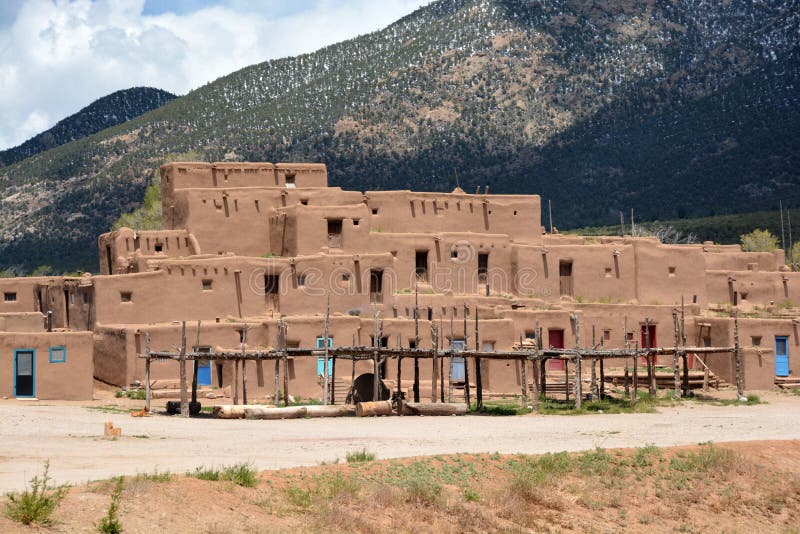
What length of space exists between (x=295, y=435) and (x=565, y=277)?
21.3 metres

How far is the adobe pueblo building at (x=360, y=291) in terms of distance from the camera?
38.2 m

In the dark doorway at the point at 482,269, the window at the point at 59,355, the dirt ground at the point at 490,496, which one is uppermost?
the dark doorway at the point at 482,269

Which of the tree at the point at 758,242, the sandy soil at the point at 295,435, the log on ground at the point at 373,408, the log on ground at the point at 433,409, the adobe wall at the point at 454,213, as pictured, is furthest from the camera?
the tree at the point at 758,242

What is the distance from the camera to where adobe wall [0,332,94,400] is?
33.2 metres

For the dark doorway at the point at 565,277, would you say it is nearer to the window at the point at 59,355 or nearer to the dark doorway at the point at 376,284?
the dark doorway at the point at 376,284

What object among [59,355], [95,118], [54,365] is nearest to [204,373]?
[59,355]

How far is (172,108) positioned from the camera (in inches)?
3723

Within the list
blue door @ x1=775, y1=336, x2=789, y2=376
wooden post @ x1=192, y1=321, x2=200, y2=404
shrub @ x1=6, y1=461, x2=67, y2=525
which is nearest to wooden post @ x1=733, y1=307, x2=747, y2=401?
blue door @ x1=775, y1=336, x2=789, y2=376

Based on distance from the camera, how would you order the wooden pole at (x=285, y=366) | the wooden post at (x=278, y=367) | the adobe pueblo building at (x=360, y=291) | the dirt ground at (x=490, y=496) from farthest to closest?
the adobe pueblo building at (x=360, y=291)
the wooden post at (x=278, y=367)
the wooden pole at (x=285, y=366)
the dirt ground at (x=490, y=496)

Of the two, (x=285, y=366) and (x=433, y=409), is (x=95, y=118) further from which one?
(x=433, y=409)

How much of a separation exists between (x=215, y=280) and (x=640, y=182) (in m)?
54.1

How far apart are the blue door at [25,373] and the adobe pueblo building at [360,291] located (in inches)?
12.1

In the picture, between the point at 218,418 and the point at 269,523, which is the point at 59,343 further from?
the point at 269,523

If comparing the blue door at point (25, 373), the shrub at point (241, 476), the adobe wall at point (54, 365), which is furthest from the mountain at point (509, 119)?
the shrub at point (241, 476)
